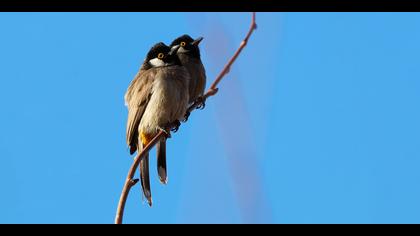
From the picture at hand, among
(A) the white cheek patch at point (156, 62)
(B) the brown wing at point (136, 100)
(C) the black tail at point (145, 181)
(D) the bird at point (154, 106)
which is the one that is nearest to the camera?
(C) the black tail at point (145, 181)

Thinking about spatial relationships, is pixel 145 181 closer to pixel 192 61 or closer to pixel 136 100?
pixel 136 100

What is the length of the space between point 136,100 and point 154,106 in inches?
14.2

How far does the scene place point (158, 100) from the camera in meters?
6.85

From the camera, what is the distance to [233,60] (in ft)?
9.57

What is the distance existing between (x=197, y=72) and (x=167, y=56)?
48cm

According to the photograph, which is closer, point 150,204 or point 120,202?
point 120,202

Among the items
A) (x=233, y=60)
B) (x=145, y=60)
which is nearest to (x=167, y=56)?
(x=145, y=60)

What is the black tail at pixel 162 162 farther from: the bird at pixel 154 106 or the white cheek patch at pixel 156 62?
the white cheek patch at pixel 156 62

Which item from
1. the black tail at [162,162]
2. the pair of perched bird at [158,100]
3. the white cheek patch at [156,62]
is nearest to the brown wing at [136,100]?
the pair of perched bird at [158,100]

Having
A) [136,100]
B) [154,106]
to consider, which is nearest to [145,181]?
[154,106]

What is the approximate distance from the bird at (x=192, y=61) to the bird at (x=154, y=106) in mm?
377

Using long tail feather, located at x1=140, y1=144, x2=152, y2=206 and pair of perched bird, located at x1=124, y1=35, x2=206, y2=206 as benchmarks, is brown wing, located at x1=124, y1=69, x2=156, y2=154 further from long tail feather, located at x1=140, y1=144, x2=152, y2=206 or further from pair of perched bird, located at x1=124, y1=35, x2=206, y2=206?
long tail feather, located at x1=140, y1=144, x2=152, y2=206

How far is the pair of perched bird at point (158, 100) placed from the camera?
22.0 feet
